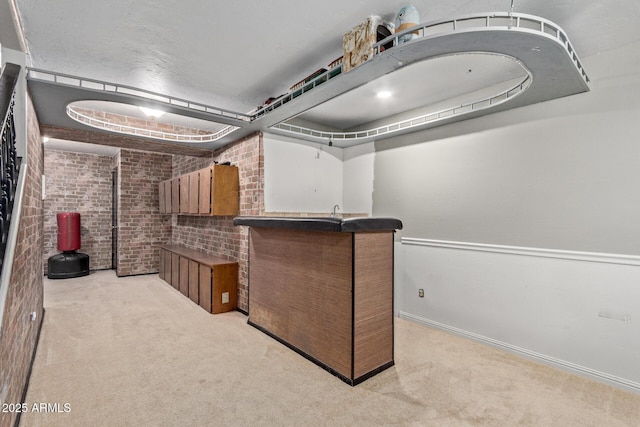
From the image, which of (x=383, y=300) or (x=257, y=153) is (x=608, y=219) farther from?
(x=257, y=153)

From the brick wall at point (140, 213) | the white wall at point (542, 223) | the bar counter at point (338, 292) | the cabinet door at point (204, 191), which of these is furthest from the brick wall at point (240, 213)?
the white wall at point (542, 223)

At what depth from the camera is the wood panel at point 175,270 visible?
5301mm

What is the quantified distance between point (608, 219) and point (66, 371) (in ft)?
16.1

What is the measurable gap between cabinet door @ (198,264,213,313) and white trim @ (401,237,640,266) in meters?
2.84

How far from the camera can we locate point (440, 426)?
1.99 metres

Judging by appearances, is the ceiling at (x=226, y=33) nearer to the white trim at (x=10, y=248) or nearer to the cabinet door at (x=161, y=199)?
the white trim at (x=10, y=248)

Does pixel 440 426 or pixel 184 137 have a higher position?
pixel 184 137

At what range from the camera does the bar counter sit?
251 centimetres

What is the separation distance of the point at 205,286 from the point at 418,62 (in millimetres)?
3866

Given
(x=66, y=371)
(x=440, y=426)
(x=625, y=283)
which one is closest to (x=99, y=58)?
(x=66, y=371)

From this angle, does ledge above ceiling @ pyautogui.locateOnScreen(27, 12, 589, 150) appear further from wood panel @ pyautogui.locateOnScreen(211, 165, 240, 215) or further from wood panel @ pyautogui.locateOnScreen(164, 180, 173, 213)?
wood panel @ pyautogui.locateOnScreen(164, 180, 173, 213)

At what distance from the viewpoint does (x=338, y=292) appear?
8.55 feet

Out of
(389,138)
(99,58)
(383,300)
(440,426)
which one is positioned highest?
(99,58)

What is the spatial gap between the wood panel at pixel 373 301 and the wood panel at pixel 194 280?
2959mm
